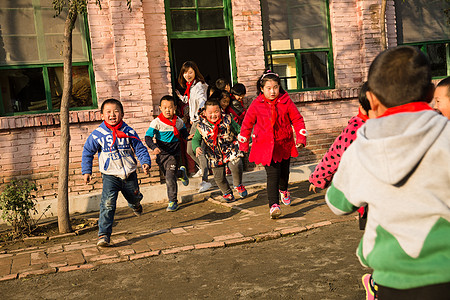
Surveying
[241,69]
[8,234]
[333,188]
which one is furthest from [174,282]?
[241,69]

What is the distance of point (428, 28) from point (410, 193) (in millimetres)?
10553

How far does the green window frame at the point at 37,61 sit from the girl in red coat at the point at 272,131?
363cm

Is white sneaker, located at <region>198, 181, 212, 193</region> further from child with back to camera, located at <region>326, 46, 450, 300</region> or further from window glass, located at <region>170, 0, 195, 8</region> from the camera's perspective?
child with back to camera, located at <region>326, 46, 450, 300</region>

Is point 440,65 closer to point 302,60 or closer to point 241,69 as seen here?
point 302,60

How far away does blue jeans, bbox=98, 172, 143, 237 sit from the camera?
5988 mm

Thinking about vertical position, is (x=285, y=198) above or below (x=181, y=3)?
below

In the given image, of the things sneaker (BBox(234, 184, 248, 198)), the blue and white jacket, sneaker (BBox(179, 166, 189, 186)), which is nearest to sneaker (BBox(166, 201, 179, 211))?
sneaker (BBox(179, 166, 189, 186))

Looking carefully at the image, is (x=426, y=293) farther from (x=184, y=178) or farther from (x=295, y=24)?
(x=295, y=24)

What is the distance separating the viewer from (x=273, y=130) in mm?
6789

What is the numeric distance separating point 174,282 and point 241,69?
242 inches

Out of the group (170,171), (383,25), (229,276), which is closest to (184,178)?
(170,171)

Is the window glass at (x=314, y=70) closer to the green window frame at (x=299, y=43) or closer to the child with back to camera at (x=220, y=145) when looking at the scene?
the green window frame at (x=299, y=43)

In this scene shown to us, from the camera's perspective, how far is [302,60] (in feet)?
35.3

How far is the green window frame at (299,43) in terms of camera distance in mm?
10453
